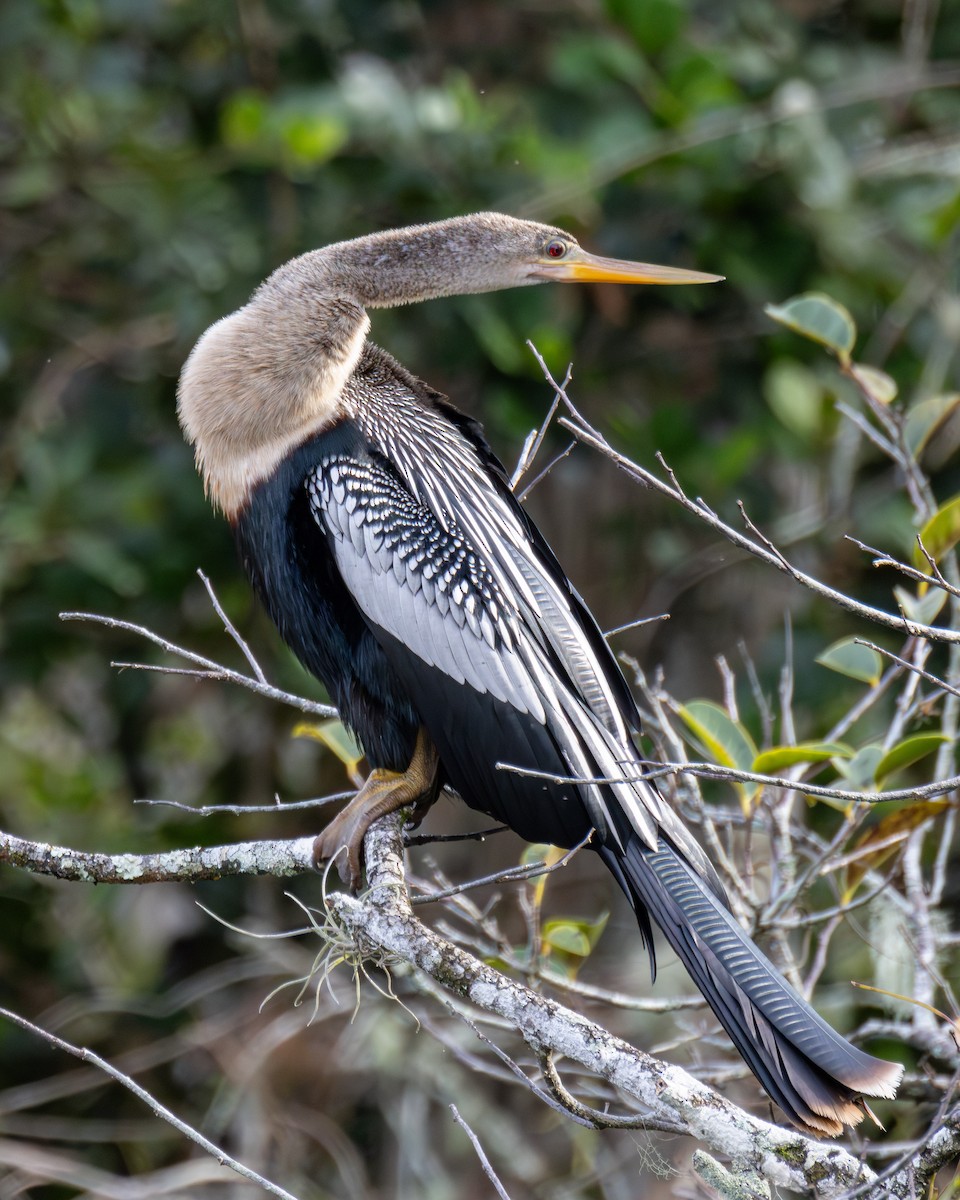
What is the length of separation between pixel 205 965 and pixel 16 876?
2.54 feet

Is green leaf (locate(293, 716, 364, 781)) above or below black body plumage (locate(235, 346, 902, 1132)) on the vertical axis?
below

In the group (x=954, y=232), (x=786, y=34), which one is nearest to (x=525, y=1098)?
(x=954, y=232)

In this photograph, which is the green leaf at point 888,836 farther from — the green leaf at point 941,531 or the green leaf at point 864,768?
the green leaf at point 941,531

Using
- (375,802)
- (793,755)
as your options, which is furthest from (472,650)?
(793,755)

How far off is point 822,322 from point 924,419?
280 millimetres

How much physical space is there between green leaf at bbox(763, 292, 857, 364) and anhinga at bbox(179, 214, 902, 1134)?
326 mm

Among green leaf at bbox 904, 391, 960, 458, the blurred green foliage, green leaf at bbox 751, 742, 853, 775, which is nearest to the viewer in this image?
green leaf at bbox 751, 742, 853, 775

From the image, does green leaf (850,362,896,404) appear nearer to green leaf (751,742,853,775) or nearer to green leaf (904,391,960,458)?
green leaf (904,391,960,458)

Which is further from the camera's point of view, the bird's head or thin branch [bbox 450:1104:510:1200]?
the bird's head

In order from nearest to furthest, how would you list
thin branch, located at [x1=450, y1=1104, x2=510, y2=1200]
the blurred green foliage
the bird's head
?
thin branch, located at [x1=450, y1=1104, x2=510, y2=1200] → the bird's head → the blurred green foliage

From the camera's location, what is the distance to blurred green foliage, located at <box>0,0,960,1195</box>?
3975mm

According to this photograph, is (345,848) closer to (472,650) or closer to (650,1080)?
(472,650)

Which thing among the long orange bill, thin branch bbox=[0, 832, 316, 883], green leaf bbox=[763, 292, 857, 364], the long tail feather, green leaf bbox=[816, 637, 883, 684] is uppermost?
green leaf bbox=[763, 292, 857, 364]

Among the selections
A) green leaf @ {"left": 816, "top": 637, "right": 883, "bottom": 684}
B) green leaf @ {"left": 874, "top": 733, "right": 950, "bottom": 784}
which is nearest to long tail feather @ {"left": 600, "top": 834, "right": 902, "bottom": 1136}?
green leaf @ {"left": 874, "top": 733, "right": 950, "bottom": 784}
